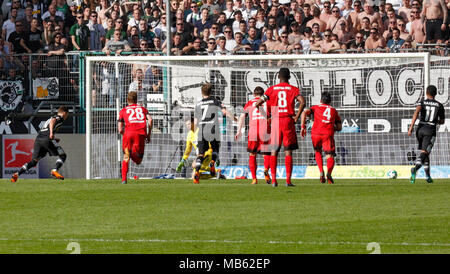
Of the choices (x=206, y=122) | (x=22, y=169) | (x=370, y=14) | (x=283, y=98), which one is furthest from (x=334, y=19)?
(x=22, y=169)

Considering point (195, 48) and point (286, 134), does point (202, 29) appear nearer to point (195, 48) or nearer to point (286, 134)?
point (195, 48)

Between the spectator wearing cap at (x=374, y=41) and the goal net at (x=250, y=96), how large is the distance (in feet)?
4.02

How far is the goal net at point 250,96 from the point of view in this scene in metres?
22.3

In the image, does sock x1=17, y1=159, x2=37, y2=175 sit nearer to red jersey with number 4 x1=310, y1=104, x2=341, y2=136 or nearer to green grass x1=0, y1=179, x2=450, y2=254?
green grass x1=0, y1=179, x2=450, y2=254

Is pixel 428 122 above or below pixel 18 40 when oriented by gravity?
below

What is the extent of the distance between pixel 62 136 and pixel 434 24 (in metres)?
10.4

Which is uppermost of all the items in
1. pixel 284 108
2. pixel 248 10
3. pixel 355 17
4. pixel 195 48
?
pixel 248 10

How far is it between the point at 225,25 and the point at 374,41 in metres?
4.58

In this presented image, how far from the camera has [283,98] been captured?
16.7m

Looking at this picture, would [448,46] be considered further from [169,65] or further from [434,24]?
[169,65]

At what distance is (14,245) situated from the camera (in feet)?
30.9

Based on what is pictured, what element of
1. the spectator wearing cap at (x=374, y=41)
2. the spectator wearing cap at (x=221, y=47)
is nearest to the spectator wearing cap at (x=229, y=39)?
the spectator wearing cap at (x=221, y=47)

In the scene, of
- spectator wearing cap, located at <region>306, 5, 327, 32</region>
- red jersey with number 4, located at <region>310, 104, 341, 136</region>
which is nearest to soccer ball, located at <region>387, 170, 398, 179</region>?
red jersey with number 4, located at <region>310, 104, 341, 136</region>
